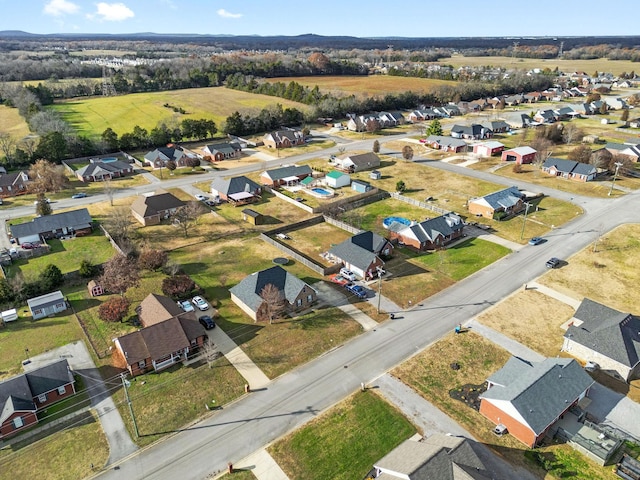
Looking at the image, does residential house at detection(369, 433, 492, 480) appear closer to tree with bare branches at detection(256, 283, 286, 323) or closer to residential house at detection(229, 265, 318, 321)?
tree with bare branches at detection(256, 283, 286, 323)

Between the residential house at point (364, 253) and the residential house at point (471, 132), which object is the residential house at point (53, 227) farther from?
the residential house at point (471, 132)

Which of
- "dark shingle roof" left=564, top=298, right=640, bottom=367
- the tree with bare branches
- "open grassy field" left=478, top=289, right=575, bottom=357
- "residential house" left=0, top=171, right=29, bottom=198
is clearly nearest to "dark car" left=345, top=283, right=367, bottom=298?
the tree with bare branches

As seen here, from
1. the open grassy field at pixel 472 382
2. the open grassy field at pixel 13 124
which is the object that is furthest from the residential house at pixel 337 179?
the open grassy field at pixel 13 124

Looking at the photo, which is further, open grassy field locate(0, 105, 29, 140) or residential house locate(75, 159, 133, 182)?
open grassy field locate(0, 105, 29, 140)

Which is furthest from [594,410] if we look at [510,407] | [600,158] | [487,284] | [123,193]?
[123,193]

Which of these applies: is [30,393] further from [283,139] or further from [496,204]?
[283,139]

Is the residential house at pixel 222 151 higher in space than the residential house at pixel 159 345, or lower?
higher
